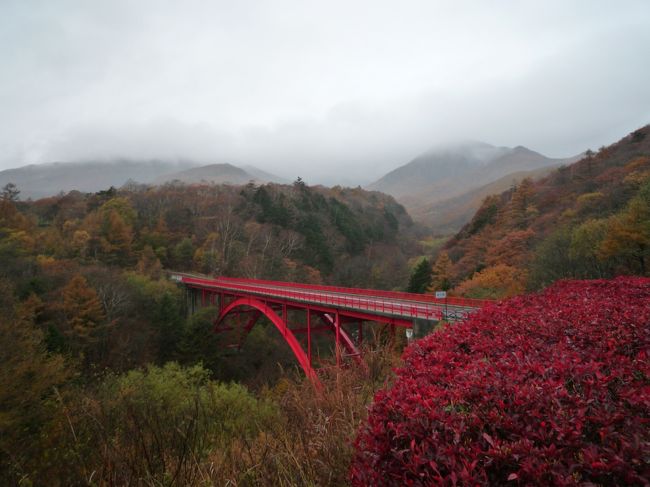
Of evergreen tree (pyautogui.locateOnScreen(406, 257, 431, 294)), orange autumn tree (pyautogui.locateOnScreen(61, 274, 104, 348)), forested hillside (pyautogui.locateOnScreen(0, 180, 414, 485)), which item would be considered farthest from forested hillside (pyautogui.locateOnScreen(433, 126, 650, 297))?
orange autumn tree (pyautogui.locateOnScreen(61, 274, 104, 348))

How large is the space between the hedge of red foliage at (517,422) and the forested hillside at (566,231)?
15.9 meters

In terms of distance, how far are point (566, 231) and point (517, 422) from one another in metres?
23.4

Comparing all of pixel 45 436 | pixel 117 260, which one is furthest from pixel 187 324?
pixel 45 436

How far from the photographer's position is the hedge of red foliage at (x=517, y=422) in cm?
181

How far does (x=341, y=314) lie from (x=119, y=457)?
11.4m

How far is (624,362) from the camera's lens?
10.4 ft

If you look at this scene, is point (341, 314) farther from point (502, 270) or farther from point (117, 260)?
point (117, 260)

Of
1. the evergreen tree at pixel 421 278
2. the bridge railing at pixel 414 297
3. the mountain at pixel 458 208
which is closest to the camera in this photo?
the bridge railing at pixel 414 297

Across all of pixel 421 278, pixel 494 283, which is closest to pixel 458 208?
pixel 421 278

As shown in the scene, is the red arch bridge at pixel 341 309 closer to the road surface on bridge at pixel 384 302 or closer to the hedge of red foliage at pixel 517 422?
the road surface on bridge at pixel 384 302

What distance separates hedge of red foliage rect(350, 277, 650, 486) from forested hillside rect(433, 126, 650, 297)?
15855mm

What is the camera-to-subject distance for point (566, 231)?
2117 cm

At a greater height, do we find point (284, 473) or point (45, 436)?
point (284, 473)

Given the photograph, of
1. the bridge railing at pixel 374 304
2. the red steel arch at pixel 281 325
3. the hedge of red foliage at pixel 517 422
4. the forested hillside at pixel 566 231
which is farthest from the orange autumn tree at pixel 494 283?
the hedge of red foliage at pixel 517 422
